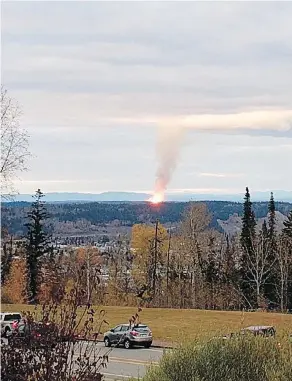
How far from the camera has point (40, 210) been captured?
1893 inches

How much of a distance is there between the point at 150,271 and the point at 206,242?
465 cm

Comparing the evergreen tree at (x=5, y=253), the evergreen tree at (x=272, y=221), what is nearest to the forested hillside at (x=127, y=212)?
the evergreen tree at (x=272, y=221)

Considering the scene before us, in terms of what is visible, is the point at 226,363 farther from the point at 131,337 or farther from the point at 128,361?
the point at 131,337

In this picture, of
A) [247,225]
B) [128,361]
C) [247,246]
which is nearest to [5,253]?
[128,361]

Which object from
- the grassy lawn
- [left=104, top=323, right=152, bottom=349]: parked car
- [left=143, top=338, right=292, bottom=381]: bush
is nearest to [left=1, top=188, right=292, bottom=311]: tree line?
the grassy lawn

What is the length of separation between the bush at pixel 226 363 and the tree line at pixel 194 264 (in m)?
36.7

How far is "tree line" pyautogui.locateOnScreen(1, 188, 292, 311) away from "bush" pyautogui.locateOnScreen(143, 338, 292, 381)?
36.7 metres

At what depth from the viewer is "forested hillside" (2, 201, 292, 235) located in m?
57.8

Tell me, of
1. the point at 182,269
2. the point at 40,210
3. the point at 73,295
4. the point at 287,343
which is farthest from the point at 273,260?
the point at 73,295

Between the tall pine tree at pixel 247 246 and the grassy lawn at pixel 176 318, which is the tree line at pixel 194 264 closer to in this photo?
the tall pine tree at pixel 247 246

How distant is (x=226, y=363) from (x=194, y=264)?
44.8 meters

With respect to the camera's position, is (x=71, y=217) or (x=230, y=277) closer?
(x=230, y=277)

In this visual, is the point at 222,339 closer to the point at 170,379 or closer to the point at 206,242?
the point at 170,379

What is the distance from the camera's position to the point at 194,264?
53.0 meters
